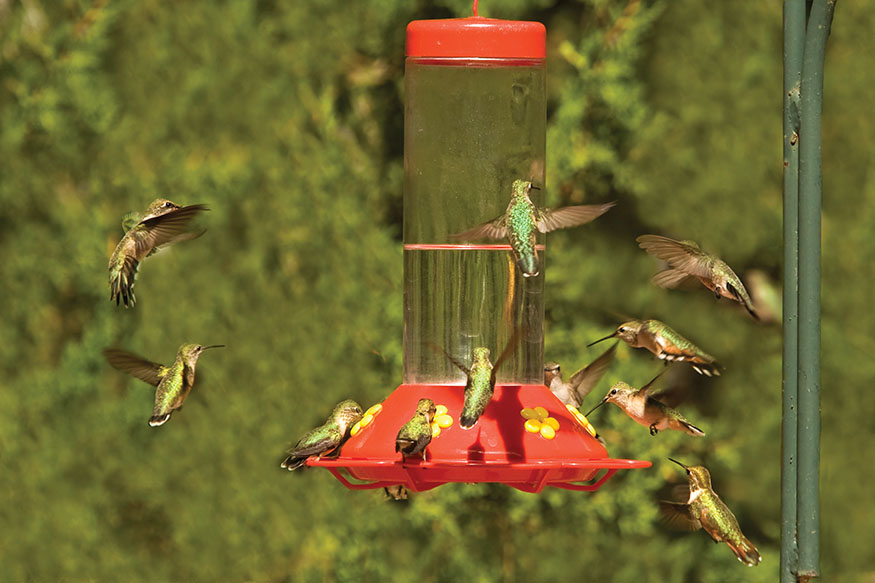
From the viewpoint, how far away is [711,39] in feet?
18.5

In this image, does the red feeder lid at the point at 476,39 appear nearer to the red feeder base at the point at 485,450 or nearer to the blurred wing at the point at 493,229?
the blurred wing at the point at 493,229

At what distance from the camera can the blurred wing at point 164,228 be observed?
3.92 metres

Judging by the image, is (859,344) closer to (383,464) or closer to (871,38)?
(871,38)

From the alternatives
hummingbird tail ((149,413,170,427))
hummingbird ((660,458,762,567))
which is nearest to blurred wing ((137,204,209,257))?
hummingbird tail ((149,413,170,427))

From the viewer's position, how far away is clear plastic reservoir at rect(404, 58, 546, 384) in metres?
3.70

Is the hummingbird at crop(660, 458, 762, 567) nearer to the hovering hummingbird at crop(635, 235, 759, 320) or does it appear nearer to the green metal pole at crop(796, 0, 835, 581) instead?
the hovering hummingbird at crop(635, 235, 759, 320)

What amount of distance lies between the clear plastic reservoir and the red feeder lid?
293 millimetres

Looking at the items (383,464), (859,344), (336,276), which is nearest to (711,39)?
(859,344)

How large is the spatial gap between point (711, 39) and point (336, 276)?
1842mm

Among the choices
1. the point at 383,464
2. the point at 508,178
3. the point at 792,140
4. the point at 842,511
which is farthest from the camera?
the point at 842,511

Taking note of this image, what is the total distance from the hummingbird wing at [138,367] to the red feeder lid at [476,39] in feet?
4.80

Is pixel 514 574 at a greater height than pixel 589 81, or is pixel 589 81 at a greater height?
pixel 589 81

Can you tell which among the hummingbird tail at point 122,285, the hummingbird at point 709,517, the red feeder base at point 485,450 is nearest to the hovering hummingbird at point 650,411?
the hummingbird at point 709,517

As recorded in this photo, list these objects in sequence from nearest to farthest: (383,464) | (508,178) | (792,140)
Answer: (792,140)
(383,464)
(508,178)
